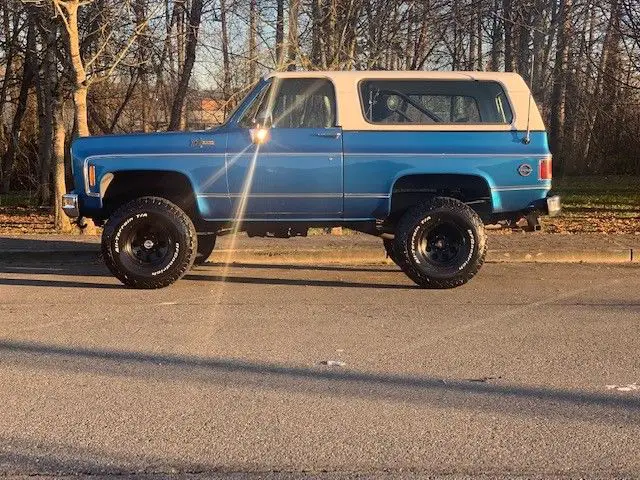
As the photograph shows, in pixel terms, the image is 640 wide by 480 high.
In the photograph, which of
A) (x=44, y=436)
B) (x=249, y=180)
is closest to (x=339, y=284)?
(x=249, y=180)

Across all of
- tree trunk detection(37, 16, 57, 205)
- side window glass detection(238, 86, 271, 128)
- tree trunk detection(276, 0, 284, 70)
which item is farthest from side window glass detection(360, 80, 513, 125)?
tree trunk detection(37, 16, 57, 205)

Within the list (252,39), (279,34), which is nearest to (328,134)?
(279,34)

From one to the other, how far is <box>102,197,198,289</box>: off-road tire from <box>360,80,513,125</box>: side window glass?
7.45 feet

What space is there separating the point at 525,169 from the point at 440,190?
36.5 inches

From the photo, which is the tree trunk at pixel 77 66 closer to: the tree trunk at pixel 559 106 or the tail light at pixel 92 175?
the tail light at pixel 92 175

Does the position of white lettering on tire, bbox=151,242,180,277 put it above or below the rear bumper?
below

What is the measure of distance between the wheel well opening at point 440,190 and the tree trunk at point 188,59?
9088 millimetres

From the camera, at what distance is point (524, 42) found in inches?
690

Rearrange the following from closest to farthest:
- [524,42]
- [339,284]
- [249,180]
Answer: [249,180], [339,284], [524,42]

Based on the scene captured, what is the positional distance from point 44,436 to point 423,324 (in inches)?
133

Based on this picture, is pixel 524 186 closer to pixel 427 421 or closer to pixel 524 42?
pixel 427 421

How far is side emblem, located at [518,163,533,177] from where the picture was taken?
7.56 m

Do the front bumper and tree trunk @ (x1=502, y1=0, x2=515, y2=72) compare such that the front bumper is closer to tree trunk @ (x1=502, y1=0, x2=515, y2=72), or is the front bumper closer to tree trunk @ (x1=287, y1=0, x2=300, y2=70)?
tree trunk @ (x1=287, y1=0, x2=300, y2=70)

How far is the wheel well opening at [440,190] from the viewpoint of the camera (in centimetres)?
772
